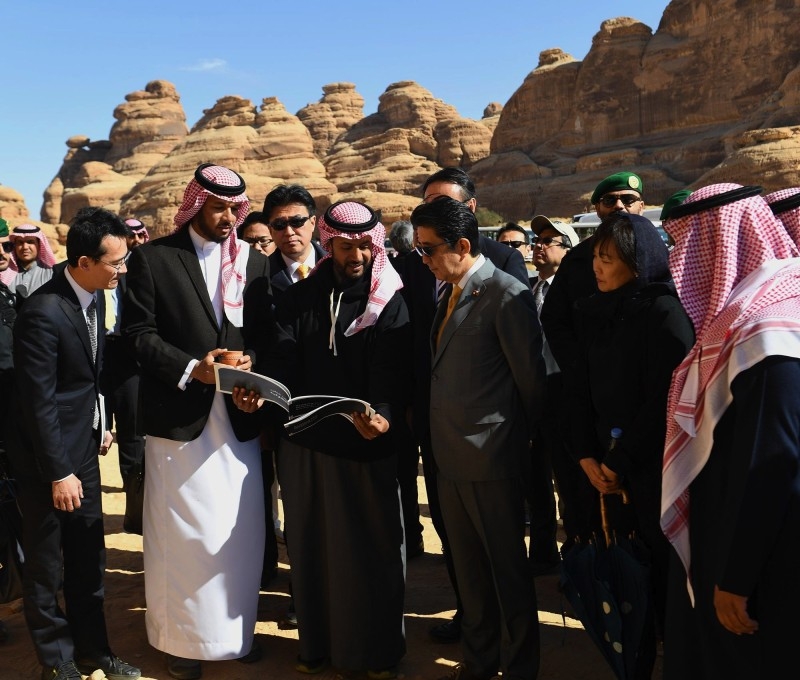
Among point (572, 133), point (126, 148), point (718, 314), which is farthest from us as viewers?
point (126, 148)

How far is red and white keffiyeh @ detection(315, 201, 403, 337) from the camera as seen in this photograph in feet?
10.8

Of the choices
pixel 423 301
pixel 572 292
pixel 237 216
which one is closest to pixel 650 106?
pixel 572 292

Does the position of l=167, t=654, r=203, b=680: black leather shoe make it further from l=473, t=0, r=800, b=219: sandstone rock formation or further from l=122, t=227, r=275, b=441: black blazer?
l=473, t=0, r=800, b=219: sandstone rock formation

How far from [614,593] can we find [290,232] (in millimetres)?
2723

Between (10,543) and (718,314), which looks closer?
(718,314)

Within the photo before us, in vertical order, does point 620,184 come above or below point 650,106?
below

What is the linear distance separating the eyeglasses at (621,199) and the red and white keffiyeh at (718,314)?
164 cm

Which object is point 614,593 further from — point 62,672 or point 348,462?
point 62,672

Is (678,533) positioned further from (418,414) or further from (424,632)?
(424,632)

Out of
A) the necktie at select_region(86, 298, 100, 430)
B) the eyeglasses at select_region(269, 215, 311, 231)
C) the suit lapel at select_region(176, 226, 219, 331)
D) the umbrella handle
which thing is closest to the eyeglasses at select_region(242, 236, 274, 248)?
the eyeglasses at select_region(269, 215, 311, 231)

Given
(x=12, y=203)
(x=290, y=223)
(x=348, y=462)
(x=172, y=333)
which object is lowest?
(x=348, y=462)

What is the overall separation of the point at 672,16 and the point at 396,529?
5523 centimetres

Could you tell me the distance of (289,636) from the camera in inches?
151

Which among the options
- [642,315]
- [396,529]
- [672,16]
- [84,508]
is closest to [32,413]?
[84,508]
